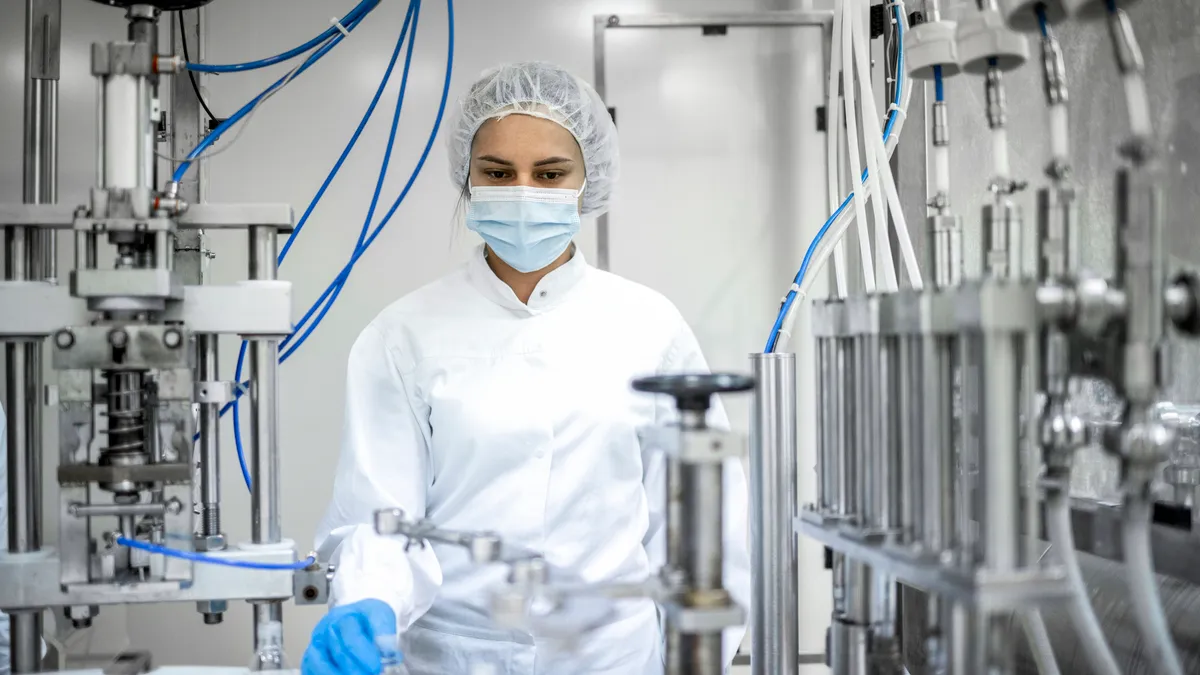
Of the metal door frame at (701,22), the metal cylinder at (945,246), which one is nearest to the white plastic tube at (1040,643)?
the metal cylinder at (945,246)

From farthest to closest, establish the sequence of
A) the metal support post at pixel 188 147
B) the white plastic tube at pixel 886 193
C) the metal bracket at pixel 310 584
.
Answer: the metal support post at pixel 188 147 → the white plastic tube at pixel 886 193 → the metal bracket at pixel 310 584

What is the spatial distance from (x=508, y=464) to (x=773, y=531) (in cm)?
37

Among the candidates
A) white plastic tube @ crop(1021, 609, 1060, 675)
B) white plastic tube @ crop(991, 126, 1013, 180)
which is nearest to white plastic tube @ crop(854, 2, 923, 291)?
white plastic tube @ crop(991, 126, 1013, 180)

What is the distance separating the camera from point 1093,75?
4.14 feet

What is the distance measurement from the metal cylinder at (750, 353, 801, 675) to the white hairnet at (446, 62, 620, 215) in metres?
0.47

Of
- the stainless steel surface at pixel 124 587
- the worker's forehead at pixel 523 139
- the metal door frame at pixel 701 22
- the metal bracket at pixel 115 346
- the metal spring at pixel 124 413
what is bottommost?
the stainless steel surface at pixel 124 587

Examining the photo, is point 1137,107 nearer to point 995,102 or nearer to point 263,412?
point 995,102

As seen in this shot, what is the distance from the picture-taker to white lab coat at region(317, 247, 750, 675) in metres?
1.24

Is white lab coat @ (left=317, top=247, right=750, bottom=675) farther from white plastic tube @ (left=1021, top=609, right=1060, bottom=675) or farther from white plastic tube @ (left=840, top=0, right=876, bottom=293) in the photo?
white plastic tube @ (left=1021, top=609, right=1060, bottom=675)

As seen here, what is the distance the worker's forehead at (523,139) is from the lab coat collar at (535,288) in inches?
6.7

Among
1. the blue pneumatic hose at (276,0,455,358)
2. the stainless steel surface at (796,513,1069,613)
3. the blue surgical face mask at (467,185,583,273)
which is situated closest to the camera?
the stainless steel surface at (796,513,1069,613)

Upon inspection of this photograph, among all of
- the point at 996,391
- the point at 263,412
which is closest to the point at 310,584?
the point at 263,412

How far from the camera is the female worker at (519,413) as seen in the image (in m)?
1.25

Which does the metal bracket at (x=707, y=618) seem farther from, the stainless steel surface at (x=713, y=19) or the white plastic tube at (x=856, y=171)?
the stainless steel surface at (x=713, y=19)
